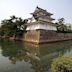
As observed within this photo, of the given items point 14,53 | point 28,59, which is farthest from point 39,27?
point 28,59

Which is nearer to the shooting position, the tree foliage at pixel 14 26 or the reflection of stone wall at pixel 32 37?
the reflection of stone wall at pixel 32 37

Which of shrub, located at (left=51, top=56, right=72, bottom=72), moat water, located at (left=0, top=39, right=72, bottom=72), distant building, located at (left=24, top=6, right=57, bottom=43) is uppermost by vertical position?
distant building, located at (left=24, top=6, right=57, bottom=43)

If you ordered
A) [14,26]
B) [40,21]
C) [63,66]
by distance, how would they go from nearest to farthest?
1. [63,66]
2. [40,21]
3. [14,26]

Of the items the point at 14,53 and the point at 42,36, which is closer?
the point at 14,53

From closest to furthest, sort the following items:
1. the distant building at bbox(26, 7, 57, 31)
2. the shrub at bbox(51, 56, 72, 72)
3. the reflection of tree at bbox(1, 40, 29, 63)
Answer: the shrub at bbox(51, 56, 72, 72)
the reflection of tree at bbox(1, 40, 29, 63)
the distant building at bbox(26, 7, 57, 31)

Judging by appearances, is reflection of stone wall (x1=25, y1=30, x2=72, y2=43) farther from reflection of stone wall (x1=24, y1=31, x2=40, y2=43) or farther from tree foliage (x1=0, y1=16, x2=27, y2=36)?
tree foliage (x1=0, y1=16, x2=27, y2=36)

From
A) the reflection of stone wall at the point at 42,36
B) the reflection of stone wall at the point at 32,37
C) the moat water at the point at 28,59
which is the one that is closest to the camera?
the moat water at the point at 28,59

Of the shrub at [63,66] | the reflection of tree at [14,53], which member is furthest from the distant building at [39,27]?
the shrub at [63,66]

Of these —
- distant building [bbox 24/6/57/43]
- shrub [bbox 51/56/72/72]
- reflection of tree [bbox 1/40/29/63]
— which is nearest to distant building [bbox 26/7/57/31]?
distant building [bbox 24/6/57/43]

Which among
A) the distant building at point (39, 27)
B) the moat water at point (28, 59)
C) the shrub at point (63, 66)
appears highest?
the distant building at point (39, 27)

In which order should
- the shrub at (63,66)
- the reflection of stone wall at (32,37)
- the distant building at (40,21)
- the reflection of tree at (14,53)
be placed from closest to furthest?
1. the shrub at (63,66)
2. the reflection of tree at (14,53)
3. the reflection of stone wall at (32,37)
4. the distant building at (40,21)

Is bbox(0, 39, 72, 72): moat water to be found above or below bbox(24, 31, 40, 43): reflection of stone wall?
below

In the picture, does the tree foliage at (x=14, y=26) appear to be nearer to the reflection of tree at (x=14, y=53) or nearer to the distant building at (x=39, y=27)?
the distant building at (x=39, y=27)

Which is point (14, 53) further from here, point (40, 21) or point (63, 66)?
point (40, 21)
